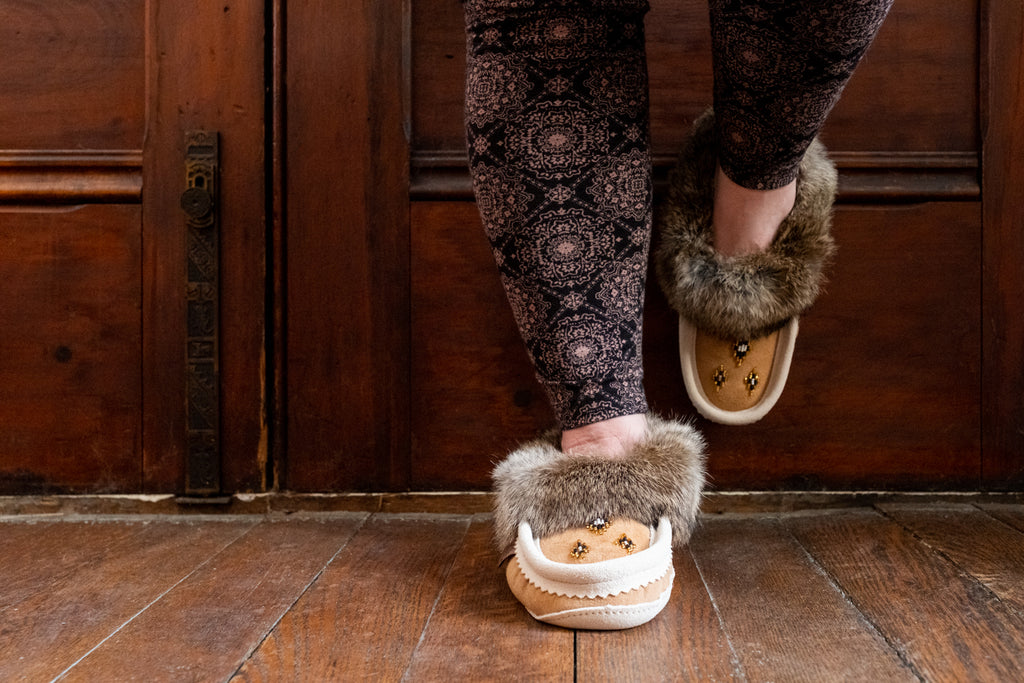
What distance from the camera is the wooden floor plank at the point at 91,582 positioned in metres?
0.43

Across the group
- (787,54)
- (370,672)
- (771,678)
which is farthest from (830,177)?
(370,672)

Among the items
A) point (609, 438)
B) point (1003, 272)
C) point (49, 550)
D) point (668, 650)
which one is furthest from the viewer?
point (1003, 272)

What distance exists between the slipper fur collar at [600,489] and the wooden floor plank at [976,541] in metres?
0.22

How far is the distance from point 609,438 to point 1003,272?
49cm

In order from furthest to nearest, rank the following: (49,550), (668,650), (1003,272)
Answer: (1003,272), (49,550), (668,650)

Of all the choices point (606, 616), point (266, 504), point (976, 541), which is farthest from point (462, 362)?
point (976, 541)

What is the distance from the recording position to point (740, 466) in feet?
2.43

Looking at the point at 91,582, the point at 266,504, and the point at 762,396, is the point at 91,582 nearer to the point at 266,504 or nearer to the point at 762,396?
the point at 266,504

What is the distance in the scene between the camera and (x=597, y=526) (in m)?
0.48

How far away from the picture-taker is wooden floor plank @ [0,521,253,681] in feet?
1.42

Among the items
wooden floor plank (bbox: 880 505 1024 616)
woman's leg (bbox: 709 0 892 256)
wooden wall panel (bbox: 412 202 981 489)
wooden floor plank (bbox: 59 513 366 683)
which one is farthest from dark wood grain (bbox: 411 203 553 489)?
wooden floor plank (bbox: 880 505 1024 616)

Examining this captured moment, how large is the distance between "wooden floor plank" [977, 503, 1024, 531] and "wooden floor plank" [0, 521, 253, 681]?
2.33 feet

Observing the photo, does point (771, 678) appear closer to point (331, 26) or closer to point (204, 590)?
point (204, 590)

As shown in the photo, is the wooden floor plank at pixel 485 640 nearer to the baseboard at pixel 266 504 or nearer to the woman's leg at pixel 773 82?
the baseboard at pixel 266 504
